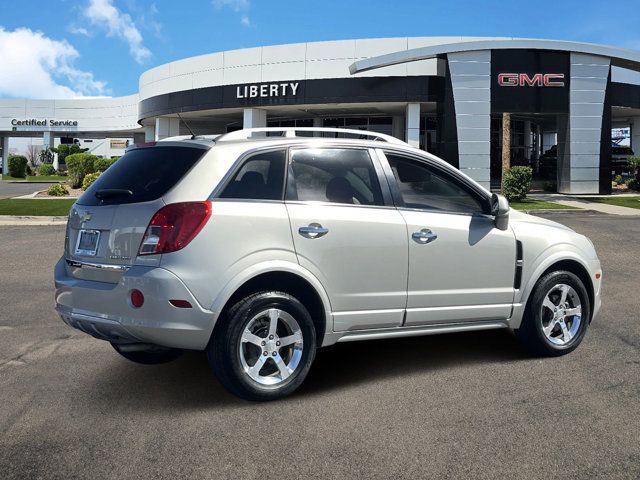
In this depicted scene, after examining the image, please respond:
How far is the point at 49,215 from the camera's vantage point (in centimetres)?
1853

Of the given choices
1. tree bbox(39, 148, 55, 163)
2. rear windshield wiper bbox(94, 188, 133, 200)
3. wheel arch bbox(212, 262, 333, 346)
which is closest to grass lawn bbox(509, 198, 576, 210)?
wheel arch bbox(212, 262, 333, 346)

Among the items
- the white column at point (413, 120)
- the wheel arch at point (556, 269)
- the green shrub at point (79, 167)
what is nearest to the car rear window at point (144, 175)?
the wheel arch at point (556, 269)

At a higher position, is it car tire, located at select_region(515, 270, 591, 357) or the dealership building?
the dealership building

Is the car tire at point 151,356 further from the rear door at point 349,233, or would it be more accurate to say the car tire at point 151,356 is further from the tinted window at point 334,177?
the tinted window at point 334,177

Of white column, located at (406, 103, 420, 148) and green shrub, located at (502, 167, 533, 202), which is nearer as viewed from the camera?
green shrub, located at (502, 167, 533, 202)

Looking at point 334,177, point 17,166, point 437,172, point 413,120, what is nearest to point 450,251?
point 437,172

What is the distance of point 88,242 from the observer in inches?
169

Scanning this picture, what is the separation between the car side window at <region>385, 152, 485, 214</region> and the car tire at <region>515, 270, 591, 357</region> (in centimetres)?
87

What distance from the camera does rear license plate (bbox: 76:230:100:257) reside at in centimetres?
421

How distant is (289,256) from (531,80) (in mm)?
27425

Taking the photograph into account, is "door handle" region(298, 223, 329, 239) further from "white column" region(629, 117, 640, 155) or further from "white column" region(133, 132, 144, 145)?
"white column" region(133, 132, 144, 145)

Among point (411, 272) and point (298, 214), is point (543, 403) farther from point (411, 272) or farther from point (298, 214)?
point (298, 214)

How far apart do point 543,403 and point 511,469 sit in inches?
41.6

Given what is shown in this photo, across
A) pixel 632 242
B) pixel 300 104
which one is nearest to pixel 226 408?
pixel 632 242
